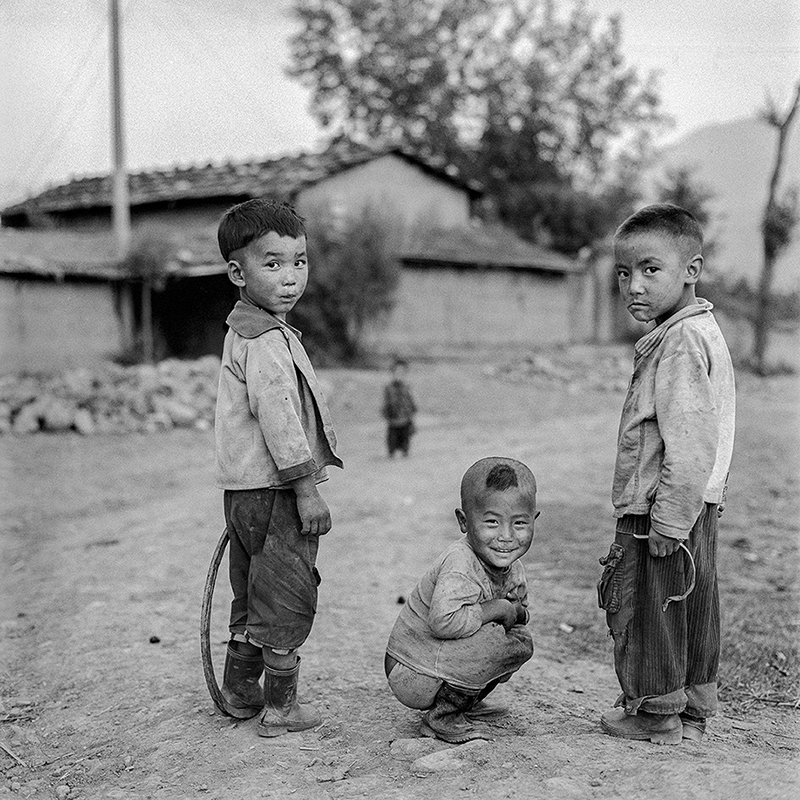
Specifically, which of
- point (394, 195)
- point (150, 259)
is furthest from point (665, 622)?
point (394, 195)

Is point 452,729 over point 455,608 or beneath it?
beneath

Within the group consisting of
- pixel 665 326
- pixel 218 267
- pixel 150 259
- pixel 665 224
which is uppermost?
pixel 150 259

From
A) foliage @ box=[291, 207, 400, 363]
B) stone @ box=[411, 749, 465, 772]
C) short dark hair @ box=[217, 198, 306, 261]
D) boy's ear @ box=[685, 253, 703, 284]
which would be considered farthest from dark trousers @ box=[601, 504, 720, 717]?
foliage @ box=[291, 207, 400, 363]

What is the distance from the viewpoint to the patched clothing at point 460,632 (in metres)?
2.99

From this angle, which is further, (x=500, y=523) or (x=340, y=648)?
(x=340, y=648)

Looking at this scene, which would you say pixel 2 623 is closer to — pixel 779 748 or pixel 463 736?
pixel 463 736

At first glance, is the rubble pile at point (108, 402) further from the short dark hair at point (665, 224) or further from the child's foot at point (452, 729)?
the short dark hair at point (665, 224)

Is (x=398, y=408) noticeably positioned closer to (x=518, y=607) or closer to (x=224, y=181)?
(x=518, y=607)

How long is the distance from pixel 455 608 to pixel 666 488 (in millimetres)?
758

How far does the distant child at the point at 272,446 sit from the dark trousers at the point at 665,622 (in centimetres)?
100

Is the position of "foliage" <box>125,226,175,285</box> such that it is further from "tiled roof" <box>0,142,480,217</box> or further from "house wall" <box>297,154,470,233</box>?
"house wall" <box>297,154,470,233</box>

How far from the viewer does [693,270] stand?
307 cm

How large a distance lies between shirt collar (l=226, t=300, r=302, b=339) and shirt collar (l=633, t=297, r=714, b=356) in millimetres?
1205

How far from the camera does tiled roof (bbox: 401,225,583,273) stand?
2234 cm
